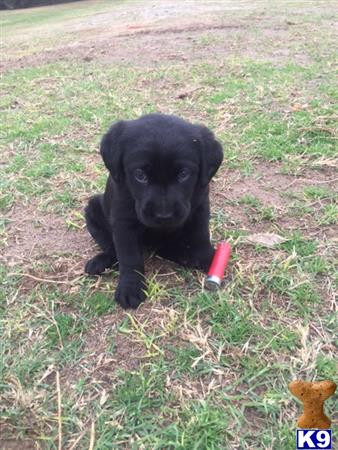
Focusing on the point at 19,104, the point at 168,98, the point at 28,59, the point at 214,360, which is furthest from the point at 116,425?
the point at 28,59

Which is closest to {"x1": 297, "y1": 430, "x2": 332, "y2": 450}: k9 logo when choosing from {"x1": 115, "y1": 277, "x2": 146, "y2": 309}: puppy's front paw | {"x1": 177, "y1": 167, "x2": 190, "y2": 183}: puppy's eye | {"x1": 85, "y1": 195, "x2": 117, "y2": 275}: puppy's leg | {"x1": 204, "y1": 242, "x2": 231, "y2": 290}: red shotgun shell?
{"x1": 204, "y1": 242, "x2": 231, "y2": 290}: red shotgun shell

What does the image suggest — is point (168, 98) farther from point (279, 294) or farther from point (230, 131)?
point (279, 294)

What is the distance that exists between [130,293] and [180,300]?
0.28 metres

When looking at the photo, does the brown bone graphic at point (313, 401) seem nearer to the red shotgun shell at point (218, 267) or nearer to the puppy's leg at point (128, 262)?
the red shotgun shell at point (218, 267)

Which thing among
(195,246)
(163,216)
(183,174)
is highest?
(183,174)

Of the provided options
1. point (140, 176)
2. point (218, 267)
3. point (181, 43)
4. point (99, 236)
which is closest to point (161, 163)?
point (140, 176)

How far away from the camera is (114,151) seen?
2.76 m

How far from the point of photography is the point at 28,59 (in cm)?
978

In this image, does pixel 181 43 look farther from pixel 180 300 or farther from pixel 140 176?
pixel 180 300

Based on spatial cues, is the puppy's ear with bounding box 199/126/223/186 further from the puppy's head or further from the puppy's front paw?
the puppy's front paw

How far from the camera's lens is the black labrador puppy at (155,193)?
103 inches

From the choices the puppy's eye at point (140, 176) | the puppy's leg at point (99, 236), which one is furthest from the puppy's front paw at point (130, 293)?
the puppy's eye at point (140, 176)

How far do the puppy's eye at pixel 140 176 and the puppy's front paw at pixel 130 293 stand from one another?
1.88 ft

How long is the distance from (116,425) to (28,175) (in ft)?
9.37
